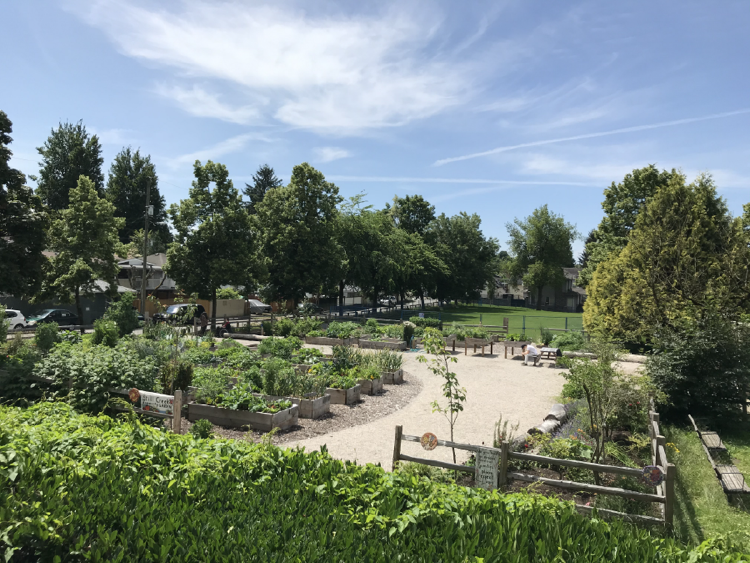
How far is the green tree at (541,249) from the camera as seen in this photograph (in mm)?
72312

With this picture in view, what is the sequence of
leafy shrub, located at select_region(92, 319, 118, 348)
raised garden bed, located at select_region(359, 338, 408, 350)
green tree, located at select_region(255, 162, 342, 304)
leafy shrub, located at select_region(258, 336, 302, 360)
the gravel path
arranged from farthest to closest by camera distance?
green tree, located at select_region(255, 162, 342, 304), raised garden bed, located at select_region(359, 338, 408, 350), leafy shrub, located at select_region(92, 319, 118, 348), leafy shrub, located at select_region(258, 336, 302, 360), the gravel path

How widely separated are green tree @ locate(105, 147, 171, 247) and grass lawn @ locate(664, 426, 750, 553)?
65.9 meters

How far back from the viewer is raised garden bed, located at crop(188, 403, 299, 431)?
31.9ft

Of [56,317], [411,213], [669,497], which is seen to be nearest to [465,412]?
[669,497]

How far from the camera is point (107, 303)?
114 ft

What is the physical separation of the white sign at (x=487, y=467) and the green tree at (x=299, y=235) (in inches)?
1047

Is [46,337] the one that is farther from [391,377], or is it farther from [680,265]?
[680,265]

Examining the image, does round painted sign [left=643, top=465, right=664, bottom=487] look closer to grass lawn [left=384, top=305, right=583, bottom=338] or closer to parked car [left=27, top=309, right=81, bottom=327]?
grass lawn [left=384, top=305, right=583, bottom=338]

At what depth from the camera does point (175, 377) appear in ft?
35.8

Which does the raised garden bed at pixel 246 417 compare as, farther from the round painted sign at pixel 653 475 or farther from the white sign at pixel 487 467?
the round painted sign at pixel 653 475

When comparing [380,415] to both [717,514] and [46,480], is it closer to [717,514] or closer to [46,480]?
[717,514]

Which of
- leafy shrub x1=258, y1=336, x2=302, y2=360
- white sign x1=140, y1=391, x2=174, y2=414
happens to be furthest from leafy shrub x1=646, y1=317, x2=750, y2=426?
leafy shrub x1=258, y1=336, x2=302, y2=360

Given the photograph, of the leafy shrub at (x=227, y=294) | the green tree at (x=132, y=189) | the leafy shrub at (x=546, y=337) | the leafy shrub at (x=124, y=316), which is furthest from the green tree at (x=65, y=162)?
the leafy shrub at (x=546, y=337)

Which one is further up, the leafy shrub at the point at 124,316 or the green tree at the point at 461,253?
the green tree at the point at 461,253
